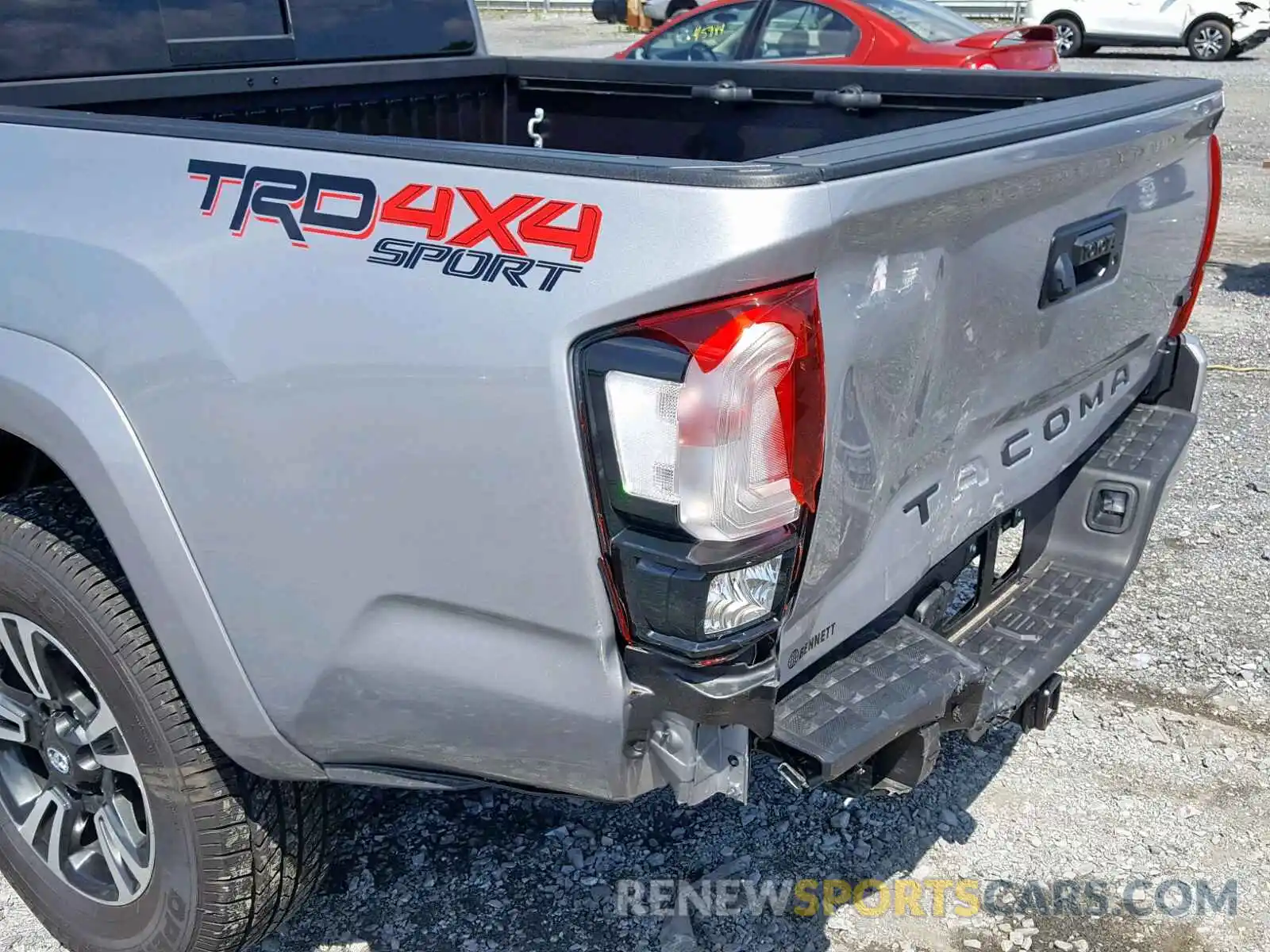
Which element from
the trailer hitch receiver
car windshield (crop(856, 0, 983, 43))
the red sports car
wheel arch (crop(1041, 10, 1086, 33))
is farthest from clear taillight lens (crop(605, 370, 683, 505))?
wheel arch (crop(1041, 10, 1086, 33))

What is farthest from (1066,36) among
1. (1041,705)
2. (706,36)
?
A: (1041,705)

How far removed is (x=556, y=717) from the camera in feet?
6.07

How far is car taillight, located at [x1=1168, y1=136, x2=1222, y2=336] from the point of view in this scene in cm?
283

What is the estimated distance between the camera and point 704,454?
1.65m

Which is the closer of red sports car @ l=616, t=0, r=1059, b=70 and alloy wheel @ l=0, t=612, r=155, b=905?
alloy wheel @ l=0, t=612, r=155, b=905

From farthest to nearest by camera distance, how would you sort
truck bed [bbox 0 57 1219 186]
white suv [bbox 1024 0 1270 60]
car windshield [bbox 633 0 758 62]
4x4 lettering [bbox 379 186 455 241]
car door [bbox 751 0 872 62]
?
1. white suv [bbox 1024 0 1270 60]
2. car windshield [bbox 633 0 758 62]
3. car door [bbox 751 0 872 62]
4. truck bed [bbox 0 57 1219 186]
5. 4x4 lettering [bbox 379 186 455 241]

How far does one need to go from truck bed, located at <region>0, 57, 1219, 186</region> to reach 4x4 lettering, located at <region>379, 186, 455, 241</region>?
111 millimetres

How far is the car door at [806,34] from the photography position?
9.37 metres

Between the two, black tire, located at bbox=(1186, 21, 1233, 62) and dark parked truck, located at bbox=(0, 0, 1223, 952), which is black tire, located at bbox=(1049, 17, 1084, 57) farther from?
dark parked truck, located at bbox=(0, 0, 1223, 952)

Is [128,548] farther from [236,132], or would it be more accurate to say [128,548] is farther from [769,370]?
[769,370]

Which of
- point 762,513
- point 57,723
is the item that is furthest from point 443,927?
point 762,513

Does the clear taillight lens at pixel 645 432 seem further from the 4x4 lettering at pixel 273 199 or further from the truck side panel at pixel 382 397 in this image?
the 4x4 lettering at pixel 273 199

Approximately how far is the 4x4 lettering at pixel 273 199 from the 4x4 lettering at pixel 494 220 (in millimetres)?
269

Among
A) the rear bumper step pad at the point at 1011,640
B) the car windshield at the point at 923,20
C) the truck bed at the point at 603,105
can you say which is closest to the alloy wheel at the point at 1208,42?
the car windshield at the point at 923,20
